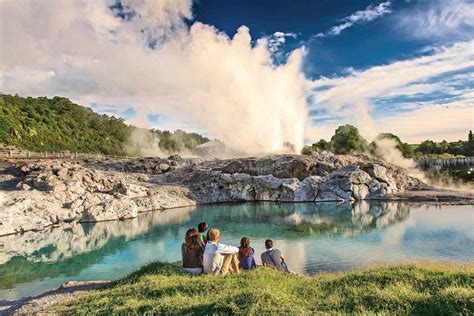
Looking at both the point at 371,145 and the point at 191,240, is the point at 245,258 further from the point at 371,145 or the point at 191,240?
the point at 371,145

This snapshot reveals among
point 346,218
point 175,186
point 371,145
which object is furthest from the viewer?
point 371,145

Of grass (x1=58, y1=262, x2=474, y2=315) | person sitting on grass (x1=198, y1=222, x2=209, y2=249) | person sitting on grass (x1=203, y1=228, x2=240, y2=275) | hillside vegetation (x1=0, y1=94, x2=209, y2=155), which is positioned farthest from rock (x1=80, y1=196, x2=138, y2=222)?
hillside vegetation (x1=0, y1=94, x2=209, y2=155)

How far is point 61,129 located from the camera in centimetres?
8612

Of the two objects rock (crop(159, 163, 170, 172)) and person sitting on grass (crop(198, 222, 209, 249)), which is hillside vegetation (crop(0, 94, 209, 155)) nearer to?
rock (crop(159, 163, 170, 172))

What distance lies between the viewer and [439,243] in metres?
18.9

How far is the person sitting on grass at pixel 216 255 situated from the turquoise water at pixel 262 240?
6.10 meters

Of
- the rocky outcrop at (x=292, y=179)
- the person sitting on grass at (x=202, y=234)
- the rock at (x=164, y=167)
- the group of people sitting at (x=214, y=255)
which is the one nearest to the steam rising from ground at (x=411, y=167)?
the rocky outcrop at (x=292, y=179)

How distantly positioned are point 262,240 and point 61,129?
256ft

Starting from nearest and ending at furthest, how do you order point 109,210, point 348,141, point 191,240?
point 191,240
point 109,210
point 348,141

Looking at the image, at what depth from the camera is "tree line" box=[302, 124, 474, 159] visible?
3093 inches

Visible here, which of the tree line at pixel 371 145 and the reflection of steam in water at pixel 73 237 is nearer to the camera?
the reflection of steam in water at pixel 73 237

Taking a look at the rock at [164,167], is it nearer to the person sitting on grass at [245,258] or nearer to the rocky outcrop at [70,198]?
the rocky outcrop at [70,198]

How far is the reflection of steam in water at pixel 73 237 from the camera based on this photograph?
2081cm

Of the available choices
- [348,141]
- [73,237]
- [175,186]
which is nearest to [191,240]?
[73,237]
